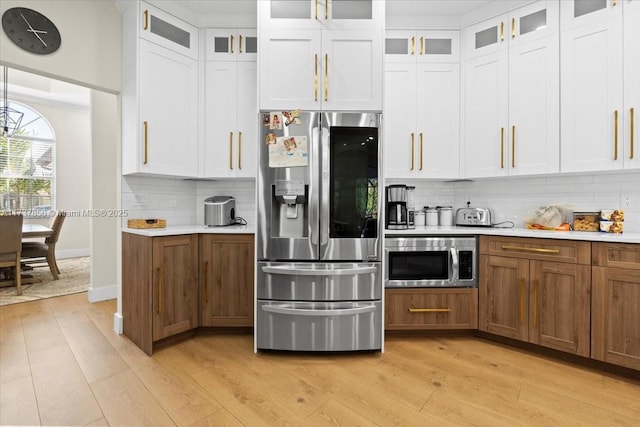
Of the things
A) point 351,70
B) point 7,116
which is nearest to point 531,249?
point 351,70

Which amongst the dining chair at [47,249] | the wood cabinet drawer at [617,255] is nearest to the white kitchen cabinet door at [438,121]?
the wood cabinet drawer at [617,255]

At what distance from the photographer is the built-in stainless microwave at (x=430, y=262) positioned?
2.47 m

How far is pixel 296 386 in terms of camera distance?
1.85m

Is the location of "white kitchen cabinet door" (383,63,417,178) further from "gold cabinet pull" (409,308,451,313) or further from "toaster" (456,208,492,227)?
"gold cabinet pull" (409,308,451,313)

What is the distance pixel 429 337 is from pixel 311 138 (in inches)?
77.2

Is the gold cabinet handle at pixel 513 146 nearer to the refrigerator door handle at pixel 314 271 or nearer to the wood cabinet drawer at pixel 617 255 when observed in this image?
the wood cabinet drawer at pixel 617 255

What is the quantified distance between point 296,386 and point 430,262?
1.44m

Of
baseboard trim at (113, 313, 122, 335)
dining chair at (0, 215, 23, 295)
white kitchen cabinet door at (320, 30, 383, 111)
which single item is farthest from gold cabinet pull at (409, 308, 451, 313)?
dining chair at (0, 215, 23, 295)

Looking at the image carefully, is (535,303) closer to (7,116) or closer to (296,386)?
(296,386)

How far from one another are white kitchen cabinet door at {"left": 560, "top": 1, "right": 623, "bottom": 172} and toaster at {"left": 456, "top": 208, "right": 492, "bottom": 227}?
0.69m

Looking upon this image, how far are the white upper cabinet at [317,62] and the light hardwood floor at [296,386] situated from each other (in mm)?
1891

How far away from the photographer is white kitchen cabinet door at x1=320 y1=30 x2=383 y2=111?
2.21 metres

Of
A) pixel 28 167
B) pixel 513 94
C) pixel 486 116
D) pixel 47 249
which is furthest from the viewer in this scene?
pixel 28 167

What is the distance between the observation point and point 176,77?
8.69 ft
